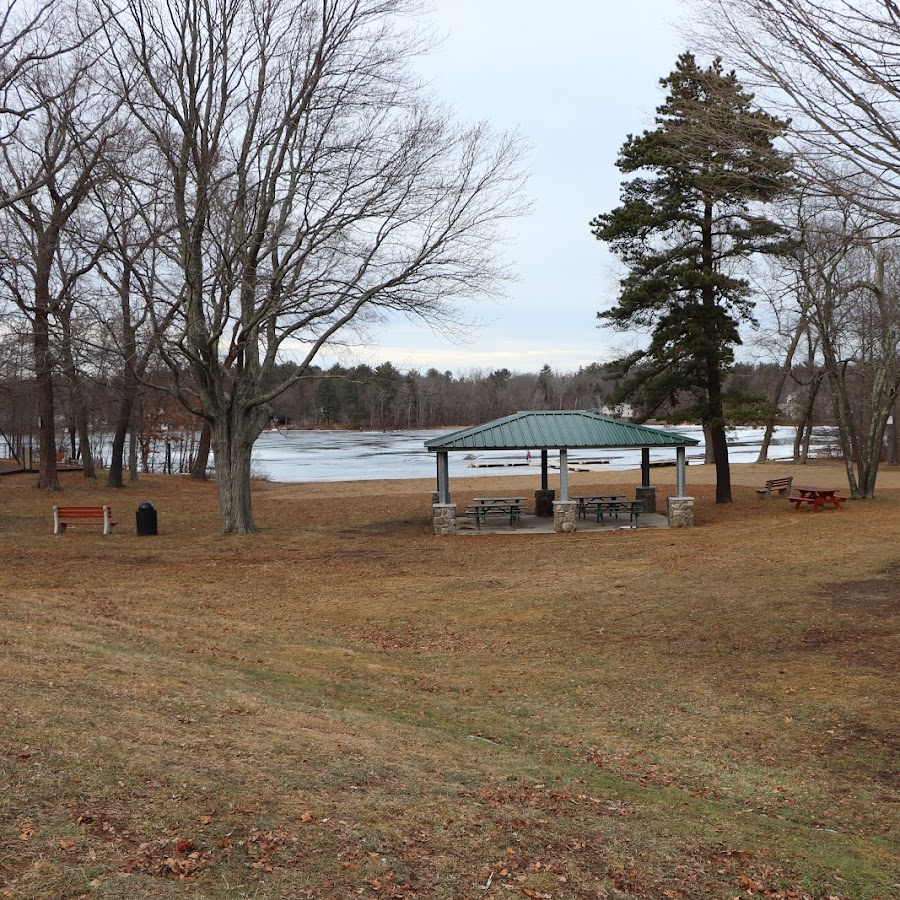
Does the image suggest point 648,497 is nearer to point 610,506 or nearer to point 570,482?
point 610,506

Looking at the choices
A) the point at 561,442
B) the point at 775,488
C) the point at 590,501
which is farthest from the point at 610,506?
the point at 775,488

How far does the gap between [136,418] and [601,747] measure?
39.3 m

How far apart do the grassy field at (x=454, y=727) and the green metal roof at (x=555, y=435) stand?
526cm

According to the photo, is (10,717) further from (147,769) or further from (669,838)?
(669,838)

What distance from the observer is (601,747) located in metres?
7.22

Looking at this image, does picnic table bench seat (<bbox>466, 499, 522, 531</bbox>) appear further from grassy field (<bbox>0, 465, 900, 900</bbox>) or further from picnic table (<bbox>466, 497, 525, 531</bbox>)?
grassy field (<bbox>0, 465, 900, 900</bbox>)

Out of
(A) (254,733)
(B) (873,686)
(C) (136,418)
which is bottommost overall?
(B) (873,686)

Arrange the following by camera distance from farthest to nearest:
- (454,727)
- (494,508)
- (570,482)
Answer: (570,482)
(494,508)
(454,727)

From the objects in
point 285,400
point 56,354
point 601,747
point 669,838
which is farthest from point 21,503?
point 285,400

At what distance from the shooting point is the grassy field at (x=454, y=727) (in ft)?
14.5

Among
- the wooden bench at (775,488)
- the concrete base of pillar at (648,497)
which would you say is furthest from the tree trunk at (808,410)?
the concrete base of pillar at (648,497)

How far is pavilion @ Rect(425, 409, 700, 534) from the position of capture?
2142cm

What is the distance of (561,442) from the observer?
848 inches

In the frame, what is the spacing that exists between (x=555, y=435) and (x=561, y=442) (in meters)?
0.41
